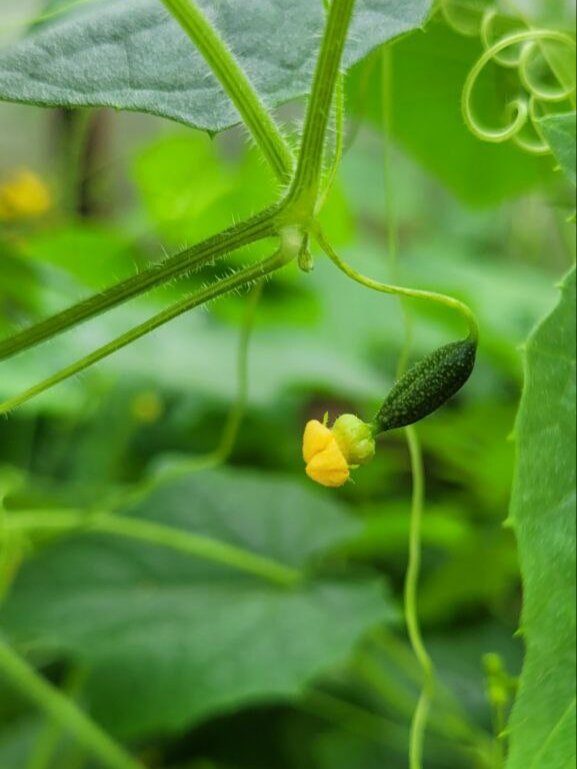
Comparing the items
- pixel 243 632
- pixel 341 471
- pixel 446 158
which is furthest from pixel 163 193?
pixel 341 471

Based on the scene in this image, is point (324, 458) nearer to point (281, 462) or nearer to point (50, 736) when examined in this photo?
point (50, 736)

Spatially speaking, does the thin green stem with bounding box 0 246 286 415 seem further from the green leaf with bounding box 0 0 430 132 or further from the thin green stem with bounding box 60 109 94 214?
the thin green stem with bounding box 60 109 94 214

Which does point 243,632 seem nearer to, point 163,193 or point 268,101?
point 268,101

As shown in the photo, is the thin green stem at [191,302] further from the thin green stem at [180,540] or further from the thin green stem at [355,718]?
the thin green stem at [355,718]

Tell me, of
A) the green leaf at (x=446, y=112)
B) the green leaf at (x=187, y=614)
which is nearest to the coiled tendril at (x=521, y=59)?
the green leaf at (x=446, y=112)

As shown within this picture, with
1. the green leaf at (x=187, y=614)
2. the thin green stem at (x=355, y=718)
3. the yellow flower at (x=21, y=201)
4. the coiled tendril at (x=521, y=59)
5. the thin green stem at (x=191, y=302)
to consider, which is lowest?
the thin green stem at (x=355, y=718)

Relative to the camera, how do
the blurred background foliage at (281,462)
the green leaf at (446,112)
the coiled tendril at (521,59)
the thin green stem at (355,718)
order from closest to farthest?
the coiled tendril at (521,59) < the green leaf at (446,112) < the blurred background foliage at (281,462) < the thin green stem at (355,718)

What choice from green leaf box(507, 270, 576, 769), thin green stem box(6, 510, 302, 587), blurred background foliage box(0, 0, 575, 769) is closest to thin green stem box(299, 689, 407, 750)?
blurred background foliage box(0, 0, 575, 769)
